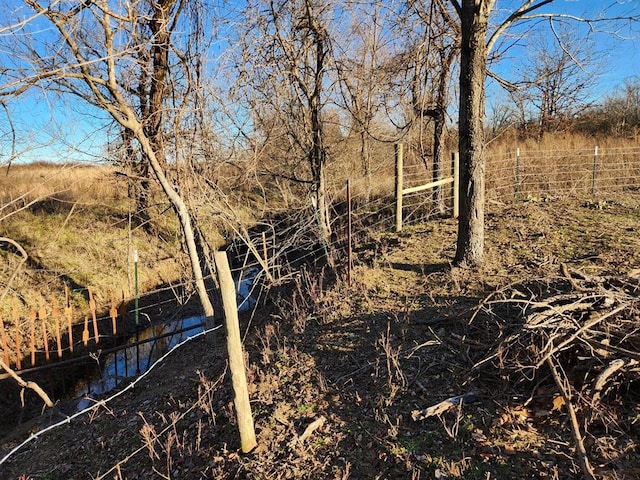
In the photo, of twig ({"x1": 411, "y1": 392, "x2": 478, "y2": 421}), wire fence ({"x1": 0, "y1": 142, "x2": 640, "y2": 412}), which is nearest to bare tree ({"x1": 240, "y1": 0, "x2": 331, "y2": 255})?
wire fence ({"x1": 0, "y1": 142, "x2": 640, "y2": 412})

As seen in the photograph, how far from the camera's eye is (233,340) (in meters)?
2.83

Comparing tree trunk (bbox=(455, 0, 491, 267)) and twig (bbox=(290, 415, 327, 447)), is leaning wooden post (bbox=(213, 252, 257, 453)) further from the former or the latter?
tree trunk (bbox=(455, 0, 491, 267))

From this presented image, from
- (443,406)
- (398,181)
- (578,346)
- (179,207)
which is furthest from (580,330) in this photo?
(398,181)

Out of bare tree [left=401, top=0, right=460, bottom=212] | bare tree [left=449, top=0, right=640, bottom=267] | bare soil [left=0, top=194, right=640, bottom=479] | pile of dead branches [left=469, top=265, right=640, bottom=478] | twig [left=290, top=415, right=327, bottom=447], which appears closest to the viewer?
bare soil [left=0, top=194, right=640, bottom=479]

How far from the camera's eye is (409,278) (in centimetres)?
601

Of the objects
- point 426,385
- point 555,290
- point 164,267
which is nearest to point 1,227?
point 164,267

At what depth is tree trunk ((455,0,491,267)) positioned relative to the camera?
17.2ft

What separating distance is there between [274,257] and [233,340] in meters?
3.69

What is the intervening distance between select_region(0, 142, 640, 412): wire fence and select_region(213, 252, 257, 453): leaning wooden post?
2386 mm

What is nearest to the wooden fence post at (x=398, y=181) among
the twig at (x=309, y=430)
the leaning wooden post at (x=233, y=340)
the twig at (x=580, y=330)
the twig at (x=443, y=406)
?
the twig at (x=580, y=330)

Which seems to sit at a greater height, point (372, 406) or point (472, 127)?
point (472, 127)

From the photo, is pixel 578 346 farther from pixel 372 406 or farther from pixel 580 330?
pixel 372 406

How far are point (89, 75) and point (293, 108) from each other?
186 inches

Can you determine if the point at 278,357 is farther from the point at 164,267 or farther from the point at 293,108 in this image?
the point at 164,267
